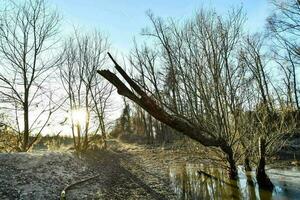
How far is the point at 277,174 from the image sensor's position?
15352 millimetres

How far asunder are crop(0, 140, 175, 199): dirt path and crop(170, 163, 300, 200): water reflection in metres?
0.79

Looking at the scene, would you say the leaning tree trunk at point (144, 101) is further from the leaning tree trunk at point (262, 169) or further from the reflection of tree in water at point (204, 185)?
the leaning tree trunk at point (262, 169)

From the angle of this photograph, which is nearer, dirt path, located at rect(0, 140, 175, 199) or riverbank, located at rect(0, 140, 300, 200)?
dirt path, located at rect(0, 140, 175, 199)

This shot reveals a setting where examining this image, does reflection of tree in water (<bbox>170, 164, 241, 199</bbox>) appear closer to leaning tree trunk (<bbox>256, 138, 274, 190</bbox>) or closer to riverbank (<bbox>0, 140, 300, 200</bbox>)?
riverbank (<bbox>0, 140, 300, 200</bbox>)

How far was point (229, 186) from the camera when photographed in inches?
535

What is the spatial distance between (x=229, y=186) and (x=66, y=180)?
6.92 m

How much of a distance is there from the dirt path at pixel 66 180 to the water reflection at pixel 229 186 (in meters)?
0.79

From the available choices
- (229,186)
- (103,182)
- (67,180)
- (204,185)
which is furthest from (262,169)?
(67,180)

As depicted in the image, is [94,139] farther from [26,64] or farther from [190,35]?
[190,35]

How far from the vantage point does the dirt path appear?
38.8 feet

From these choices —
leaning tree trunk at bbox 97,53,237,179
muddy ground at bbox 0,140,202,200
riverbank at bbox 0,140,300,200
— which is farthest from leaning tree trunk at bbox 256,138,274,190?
leaning tree trunk at bbox 97,53,237,179

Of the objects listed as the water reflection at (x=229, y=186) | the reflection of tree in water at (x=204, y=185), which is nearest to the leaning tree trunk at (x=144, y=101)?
the water reflection at (x=229, y=186)

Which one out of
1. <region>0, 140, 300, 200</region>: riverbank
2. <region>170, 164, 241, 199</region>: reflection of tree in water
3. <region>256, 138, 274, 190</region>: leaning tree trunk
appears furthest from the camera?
<region>256, 138, 274, 190</region>: leaning tree trunk

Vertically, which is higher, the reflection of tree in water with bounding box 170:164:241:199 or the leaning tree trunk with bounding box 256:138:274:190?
the leaning tree trunk with bounding box 256:138:274:190
